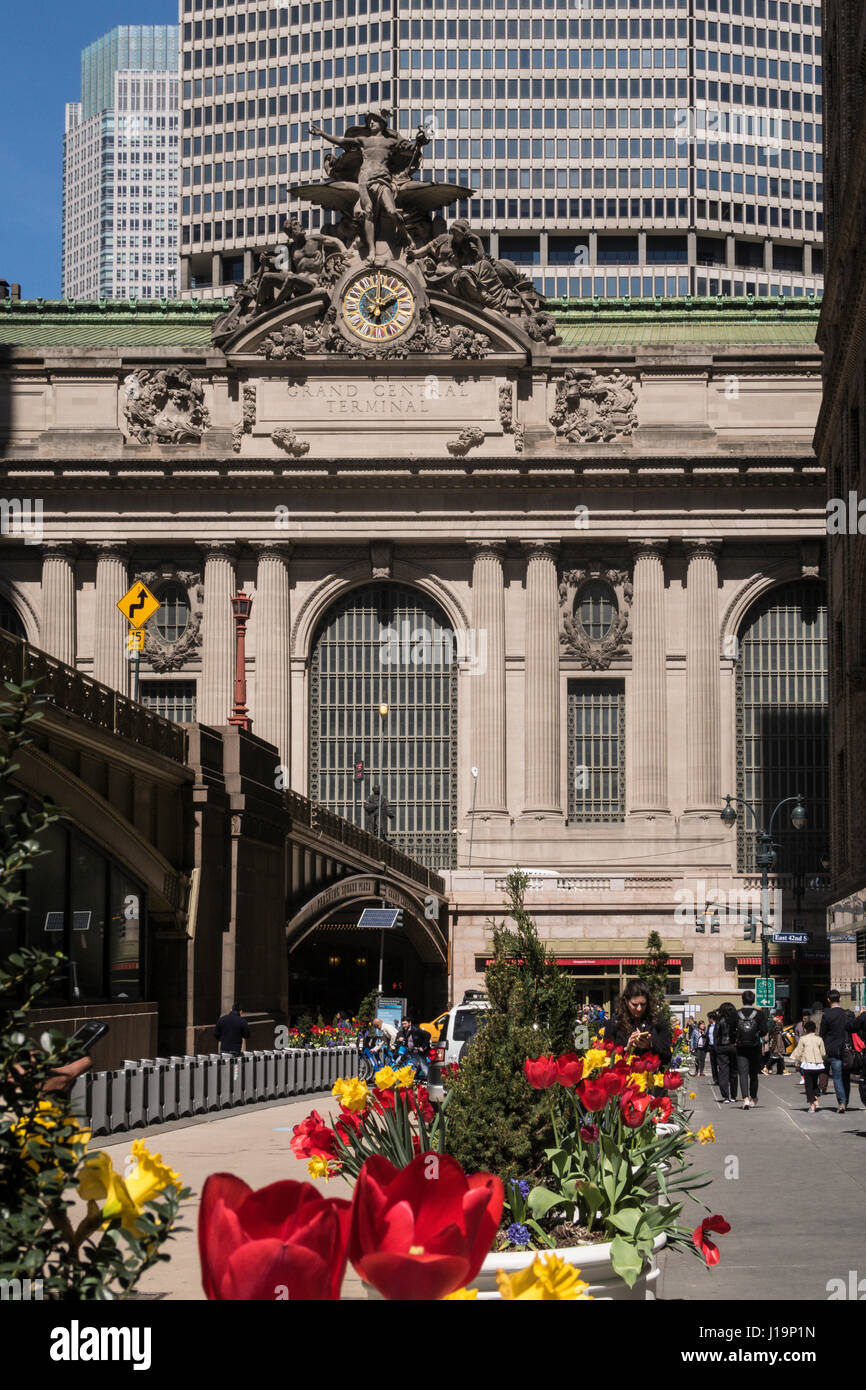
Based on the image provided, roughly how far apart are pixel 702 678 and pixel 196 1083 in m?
50.7

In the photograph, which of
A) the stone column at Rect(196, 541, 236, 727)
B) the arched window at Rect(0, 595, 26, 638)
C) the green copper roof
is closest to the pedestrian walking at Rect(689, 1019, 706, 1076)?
the stone column at Rect(196, 541, 236, 727)

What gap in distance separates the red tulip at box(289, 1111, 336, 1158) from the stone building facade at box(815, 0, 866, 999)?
33103 millimetres

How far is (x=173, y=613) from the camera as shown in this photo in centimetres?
8256

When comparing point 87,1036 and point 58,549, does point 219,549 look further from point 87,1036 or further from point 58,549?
point 87,1036

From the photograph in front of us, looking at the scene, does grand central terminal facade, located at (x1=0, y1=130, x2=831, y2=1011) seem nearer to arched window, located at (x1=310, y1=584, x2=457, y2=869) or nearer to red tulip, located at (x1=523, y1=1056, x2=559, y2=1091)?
arched window, located at (x1=310, y1=584, x2=457, y2=869)

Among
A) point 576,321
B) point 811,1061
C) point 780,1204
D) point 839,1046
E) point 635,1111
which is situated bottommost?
point 811,1061

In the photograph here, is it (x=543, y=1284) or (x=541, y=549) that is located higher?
(x=541, y=549)

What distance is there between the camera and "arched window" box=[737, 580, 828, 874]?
80.3 meters

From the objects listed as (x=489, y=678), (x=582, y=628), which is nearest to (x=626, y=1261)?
(x=489, y=678)

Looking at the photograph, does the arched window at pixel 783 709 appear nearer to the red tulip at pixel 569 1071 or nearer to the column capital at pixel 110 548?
the column capital at pixel 110 548
